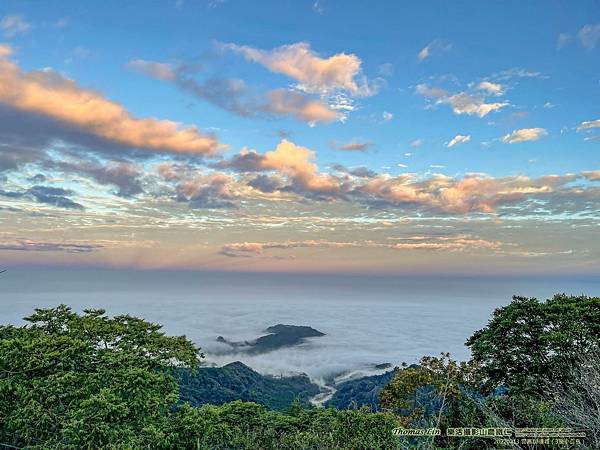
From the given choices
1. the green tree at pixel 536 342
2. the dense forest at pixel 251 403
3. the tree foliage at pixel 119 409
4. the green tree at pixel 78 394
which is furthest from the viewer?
the green tree at pixel 536 342

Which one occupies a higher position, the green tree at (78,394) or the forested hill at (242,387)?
the green tree at (78,394)

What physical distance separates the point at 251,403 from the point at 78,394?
729 cm

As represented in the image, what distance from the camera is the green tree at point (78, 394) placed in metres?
11.6

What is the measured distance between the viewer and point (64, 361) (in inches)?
555

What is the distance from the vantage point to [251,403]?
17.9 meters

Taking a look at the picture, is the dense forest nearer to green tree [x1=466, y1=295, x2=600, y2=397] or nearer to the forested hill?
green tree [x1=466, y1=295, x2=600, y2=397]

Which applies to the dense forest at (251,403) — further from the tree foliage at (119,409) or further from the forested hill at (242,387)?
the forested hill at (242,387)

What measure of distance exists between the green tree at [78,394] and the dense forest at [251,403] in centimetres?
3

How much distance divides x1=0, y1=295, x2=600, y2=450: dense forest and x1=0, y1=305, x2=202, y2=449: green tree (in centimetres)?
3

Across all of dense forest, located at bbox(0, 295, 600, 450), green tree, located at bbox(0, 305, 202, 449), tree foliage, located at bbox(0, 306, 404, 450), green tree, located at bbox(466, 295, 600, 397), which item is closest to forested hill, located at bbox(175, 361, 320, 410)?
dense forest, located at bbox(0, 295, 600, 450)

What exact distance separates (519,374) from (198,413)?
13.2 m

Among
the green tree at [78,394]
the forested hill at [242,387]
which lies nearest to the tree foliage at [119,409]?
the green tree at [78,394]

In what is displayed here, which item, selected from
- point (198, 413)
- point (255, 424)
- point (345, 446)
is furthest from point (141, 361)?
point (345, 446)

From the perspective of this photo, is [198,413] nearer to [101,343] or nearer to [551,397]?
[101,343]
